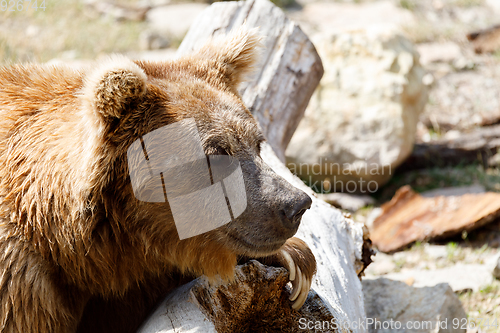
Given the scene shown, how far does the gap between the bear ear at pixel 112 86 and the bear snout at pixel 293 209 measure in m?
0.93

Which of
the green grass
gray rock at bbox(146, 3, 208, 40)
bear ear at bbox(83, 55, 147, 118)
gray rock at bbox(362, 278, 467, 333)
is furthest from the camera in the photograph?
gray rock at bbox(146, 3, 208, 40)

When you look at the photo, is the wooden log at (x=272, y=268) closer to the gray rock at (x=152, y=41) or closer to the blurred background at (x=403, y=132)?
the blurred background at (x=403, y=132)

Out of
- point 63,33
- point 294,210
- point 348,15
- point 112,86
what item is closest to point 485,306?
point 294,210

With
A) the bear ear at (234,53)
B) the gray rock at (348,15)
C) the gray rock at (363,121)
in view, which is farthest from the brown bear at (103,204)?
the gray rock at (348,15)

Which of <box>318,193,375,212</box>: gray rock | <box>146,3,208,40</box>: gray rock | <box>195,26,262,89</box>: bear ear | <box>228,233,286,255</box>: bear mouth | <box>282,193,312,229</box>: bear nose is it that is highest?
<box>195,26,262,89</box>: bear ear

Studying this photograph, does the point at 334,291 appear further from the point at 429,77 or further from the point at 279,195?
the point at 429,77

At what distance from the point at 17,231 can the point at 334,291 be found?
182 centimetres

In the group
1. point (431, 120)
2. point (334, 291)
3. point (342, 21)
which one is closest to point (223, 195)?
point (334, 291)

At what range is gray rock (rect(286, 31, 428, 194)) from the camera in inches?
263

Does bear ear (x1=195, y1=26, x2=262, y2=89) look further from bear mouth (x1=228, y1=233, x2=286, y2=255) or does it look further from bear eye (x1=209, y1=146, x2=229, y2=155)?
bear mouth (x1=228, y1=233, x2=286, y2=255)

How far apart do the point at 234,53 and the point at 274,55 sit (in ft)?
5.11

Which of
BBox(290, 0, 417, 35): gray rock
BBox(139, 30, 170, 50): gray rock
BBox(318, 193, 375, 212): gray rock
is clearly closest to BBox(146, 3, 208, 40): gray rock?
BBox(139, 30, 170, 50): gray rock

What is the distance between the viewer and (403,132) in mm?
6648

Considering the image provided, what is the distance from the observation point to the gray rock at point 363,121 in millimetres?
6676
